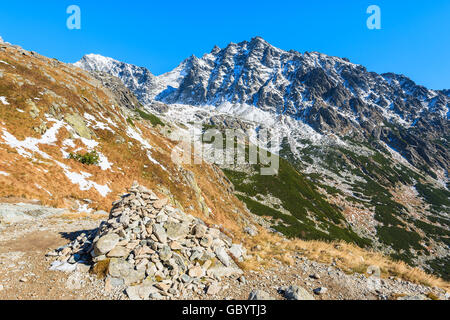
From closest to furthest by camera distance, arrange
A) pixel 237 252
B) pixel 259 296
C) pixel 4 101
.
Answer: pixel 259 296
pixel 237 252
pixel 4 101

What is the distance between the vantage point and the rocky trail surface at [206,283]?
9086 mm

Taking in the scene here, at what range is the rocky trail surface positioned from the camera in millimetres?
9086

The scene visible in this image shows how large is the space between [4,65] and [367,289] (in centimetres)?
6252

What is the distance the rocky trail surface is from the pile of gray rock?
0.43 ft

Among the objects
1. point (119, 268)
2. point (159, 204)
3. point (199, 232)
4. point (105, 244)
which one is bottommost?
point (119, 268)

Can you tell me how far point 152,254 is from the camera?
35.9 feet

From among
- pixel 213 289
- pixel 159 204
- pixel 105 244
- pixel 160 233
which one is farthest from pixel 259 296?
pixel 159 204

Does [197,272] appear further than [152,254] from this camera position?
No

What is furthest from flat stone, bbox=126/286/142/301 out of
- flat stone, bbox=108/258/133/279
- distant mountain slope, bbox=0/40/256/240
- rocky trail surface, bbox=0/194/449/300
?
distant mountain slope, bbox=0/40/256/240

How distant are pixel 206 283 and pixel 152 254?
10.3ft

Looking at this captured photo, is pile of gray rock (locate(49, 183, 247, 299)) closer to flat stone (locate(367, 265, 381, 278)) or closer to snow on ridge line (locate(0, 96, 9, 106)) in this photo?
flat stone (locate(367, 265, 381, 278))

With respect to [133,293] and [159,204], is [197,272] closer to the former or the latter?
[133,293]
